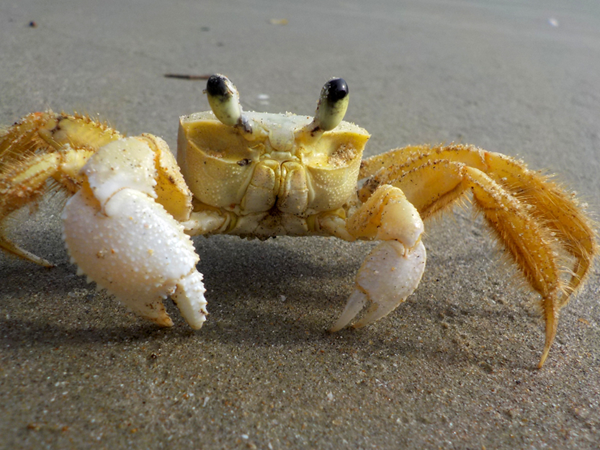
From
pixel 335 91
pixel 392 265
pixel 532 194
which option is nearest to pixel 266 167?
pixel 335 91

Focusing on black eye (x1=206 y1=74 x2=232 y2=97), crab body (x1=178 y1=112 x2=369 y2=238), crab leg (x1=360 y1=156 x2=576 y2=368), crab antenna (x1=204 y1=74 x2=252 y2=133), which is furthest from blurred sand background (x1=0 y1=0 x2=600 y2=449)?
black eye (x1=206 y1=74 x2=232 y2=97)

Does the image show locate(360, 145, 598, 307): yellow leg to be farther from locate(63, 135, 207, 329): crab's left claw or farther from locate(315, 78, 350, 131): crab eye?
locate(63, 135, 207, 329): crab's left claw

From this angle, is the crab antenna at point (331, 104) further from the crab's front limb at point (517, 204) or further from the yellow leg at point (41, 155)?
the yellow leg at point (41, 155)

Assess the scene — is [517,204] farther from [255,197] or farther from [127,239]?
[127,239]

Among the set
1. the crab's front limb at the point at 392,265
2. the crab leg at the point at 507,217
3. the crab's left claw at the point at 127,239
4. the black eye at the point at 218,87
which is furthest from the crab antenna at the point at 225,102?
the crab leg at the point at 507,217

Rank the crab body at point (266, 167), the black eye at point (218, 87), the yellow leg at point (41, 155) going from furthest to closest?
1. the crab body at point (266, 167)
2. the black eye at point (218, 87)
3. the yellow leg at point (41, 155)

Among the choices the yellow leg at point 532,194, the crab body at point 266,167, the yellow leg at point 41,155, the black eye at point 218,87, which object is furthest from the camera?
the yellow leg at point 532,194
